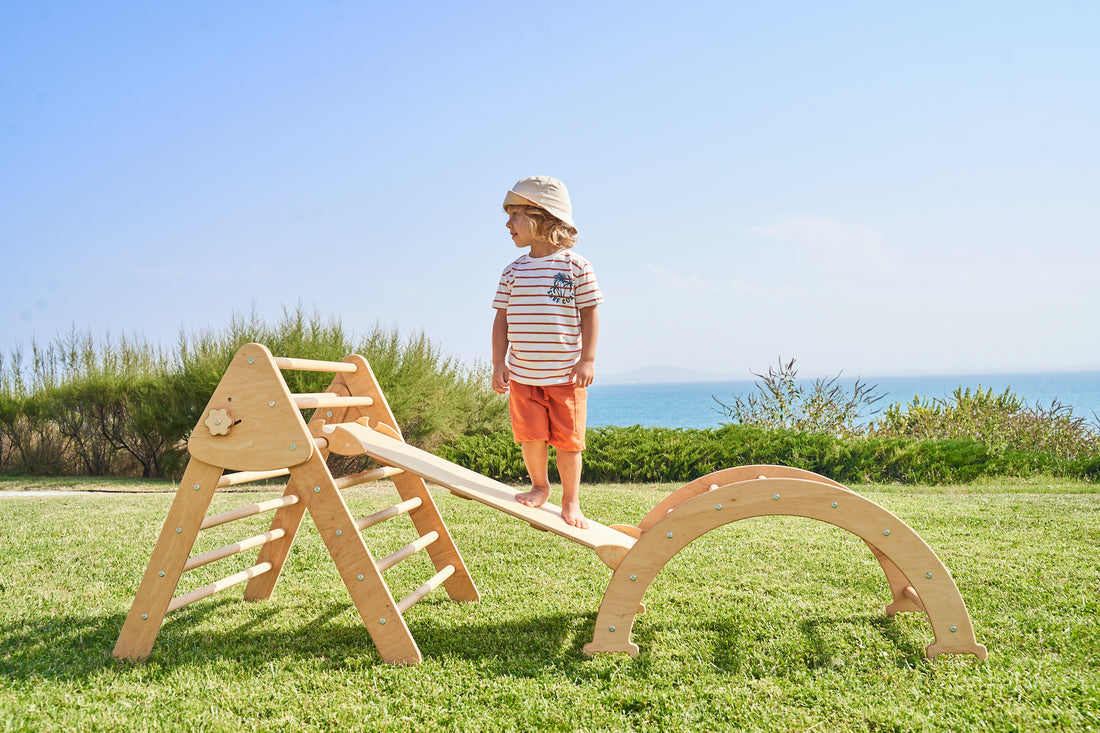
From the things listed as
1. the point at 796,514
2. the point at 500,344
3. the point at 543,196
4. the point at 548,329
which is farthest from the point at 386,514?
the point at 796,514

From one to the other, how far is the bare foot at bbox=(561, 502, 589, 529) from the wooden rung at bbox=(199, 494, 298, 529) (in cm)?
120

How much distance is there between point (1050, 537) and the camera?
4652 millimetres

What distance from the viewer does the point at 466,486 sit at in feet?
9.74

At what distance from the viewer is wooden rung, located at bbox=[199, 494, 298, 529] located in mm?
2889

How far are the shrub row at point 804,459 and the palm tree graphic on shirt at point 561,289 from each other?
4.86 metres

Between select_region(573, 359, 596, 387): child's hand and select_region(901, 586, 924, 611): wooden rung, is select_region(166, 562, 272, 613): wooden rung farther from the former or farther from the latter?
select_region(901, 586, 924, 611): wooden rung

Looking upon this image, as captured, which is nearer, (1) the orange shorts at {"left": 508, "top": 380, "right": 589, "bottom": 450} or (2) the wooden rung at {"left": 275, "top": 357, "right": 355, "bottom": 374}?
(2) the wooden rung at {"left": 275, "top": 357, "right": 355, "bottom": 374}

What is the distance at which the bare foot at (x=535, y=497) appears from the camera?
3193 mm

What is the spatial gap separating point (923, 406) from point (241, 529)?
990 cm

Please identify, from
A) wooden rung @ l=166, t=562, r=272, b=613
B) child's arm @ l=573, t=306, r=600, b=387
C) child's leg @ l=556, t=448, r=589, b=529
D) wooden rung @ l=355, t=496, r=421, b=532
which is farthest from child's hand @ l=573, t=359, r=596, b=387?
wooden rung @ l=166, t=562, r=272, b=613

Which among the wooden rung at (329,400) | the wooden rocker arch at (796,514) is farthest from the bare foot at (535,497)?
the wooden rung at (329,400)

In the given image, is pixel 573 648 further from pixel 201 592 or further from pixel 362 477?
pixel 201 592

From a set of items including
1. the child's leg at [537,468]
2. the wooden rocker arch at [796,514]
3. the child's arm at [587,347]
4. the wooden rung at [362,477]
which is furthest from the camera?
the child's leg at [537,468]

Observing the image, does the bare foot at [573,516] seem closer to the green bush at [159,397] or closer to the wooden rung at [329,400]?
the wooden rung at [329,400]
